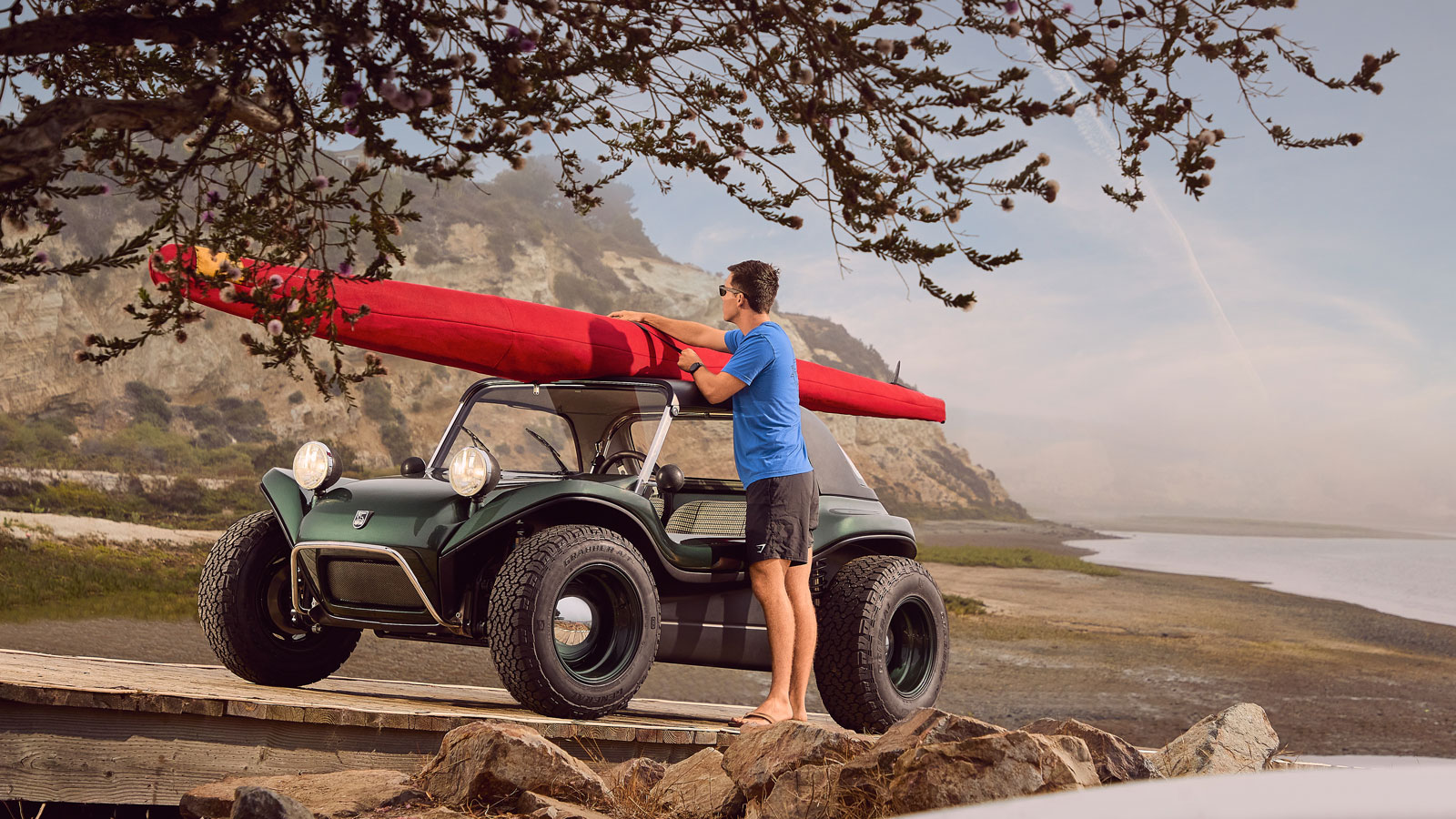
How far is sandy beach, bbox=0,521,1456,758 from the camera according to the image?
43.0 ft

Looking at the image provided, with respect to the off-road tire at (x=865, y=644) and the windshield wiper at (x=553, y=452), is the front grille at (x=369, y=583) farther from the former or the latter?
the off-road tire at (x=865, y=644)

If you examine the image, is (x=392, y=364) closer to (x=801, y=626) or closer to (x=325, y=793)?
(x=801, y=626)

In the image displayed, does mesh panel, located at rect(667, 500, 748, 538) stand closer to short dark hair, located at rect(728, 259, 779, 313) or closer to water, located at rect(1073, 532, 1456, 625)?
short dark hair, located at rect(728, 259, 779, 313)

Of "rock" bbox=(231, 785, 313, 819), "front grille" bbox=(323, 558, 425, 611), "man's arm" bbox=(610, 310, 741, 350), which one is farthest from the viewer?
"man's arm" bbox=(610, 310, 741, 350)

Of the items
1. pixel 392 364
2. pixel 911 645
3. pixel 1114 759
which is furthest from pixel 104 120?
pixel 392 364

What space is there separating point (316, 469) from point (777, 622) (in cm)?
231

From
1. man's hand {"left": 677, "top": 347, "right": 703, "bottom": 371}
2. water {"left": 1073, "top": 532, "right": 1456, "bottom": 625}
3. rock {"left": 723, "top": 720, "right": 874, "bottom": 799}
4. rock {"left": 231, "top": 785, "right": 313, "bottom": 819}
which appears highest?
man's hand {"left": 677, "top": 347, "right": 703, "bottom": 371}

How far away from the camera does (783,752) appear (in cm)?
395

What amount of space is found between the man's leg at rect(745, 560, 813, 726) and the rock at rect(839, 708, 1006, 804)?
1.38 m

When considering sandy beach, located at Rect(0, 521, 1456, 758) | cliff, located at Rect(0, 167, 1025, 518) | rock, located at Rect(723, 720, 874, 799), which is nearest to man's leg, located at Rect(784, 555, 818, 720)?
rock, located at Rect(723, 720, 874, 799)

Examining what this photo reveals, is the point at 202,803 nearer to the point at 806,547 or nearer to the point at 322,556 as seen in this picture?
the point at 322,556

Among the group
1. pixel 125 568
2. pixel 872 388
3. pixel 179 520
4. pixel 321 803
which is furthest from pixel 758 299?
pixel 179 520

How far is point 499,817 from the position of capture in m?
3.78

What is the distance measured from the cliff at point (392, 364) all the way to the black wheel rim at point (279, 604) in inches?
596
